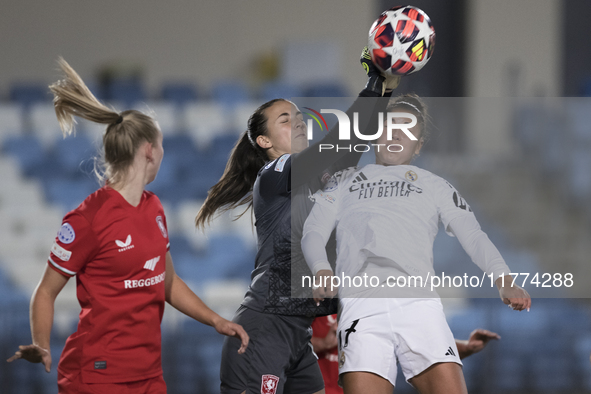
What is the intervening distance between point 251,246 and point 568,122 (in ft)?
11.3

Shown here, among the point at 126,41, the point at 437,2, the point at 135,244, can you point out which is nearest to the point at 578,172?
the point at 437,2

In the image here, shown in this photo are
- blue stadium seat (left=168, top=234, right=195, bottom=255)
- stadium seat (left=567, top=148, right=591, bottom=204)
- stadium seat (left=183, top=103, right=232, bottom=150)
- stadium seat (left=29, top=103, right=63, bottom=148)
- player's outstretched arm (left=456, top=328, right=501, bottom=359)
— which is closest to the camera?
player's outstretched arm (left=456, top=328, right=501, bottom=359)

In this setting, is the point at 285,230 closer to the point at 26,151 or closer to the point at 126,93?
the point at 26,151

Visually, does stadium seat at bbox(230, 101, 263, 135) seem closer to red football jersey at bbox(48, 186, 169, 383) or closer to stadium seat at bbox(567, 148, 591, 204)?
stadium seat at bbox(567, 148, 591, 204)

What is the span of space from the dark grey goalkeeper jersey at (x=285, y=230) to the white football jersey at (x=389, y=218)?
73 mm

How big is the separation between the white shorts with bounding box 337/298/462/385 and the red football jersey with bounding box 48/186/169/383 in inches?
26.4

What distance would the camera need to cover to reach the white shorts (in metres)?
2.10

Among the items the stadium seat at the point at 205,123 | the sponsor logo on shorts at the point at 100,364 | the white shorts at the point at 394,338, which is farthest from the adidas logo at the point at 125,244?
the stadium seat at the point at 205,123

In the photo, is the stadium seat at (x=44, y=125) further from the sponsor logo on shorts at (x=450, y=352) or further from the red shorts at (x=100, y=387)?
the sponsor logo on shorts at (x=450, y=352)

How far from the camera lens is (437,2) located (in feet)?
30.8

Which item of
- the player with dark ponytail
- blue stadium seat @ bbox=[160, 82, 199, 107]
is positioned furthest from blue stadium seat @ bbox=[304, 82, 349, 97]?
the player with dark ponytail

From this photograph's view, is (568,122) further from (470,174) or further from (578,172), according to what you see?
(470,174)

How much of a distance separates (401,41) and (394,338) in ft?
3.38

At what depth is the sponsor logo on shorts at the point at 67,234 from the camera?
208 cm
